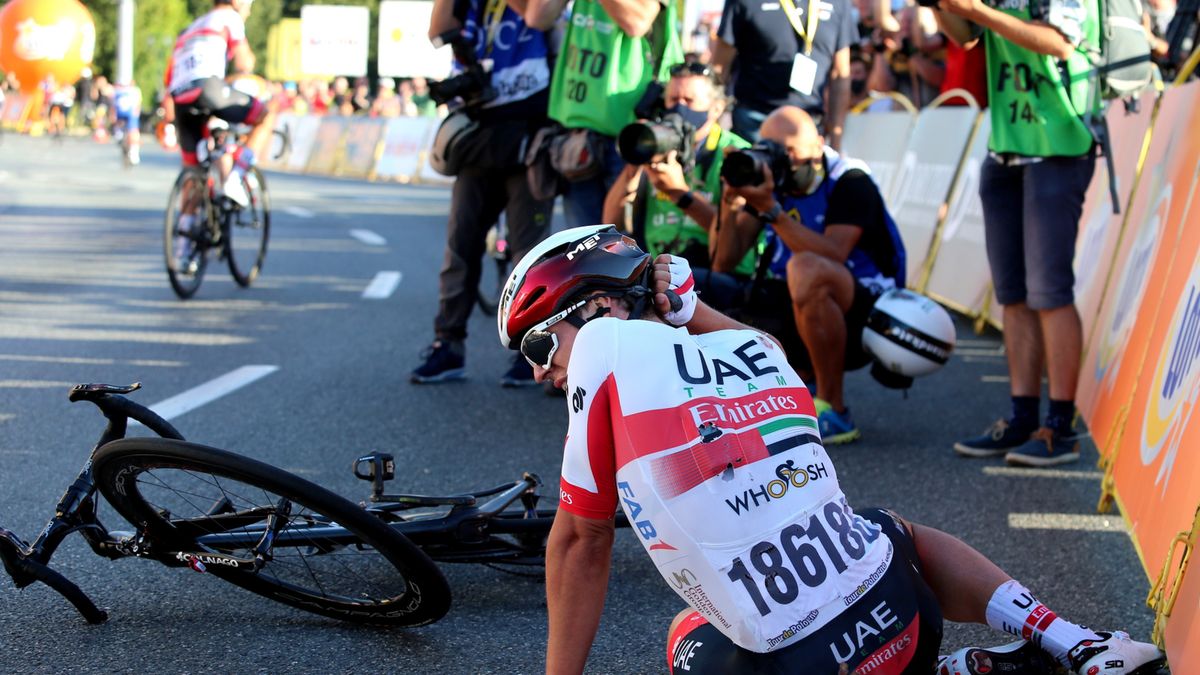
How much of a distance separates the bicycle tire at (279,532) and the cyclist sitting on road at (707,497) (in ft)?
2.60

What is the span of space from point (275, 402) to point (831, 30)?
13.3ft

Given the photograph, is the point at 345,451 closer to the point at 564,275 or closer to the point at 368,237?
the point at 564,275

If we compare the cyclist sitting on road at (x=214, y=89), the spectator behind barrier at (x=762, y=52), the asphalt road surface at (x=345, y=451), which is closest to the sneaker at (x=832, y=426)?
the asphalt road surface at (x=345, y=451)

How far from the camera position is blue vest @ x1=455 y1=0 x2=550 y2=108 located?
6.80 metres

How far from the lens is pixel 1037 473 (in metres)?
5.59

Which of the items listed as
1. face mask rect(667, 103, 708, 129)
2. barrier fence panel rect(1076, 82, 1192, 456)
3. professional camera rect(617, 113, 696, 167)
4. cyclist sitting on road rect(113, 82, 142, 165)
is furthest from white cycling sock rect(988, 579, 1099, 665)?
cyclist sitting on road rect(113, 82, 142, 165)

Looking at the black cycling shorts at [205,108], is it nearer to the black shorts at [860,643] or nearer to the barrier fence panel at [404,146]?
the black shorts at [860,643]

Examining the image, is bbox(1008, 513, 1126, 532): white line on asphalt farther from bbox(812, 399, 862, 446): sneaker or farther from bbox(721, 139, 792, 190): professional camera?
bbox(721, 139, 792, 190): professional camera

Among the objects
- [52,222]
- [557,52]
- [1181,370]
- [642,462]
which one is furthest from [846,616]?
[52,222]

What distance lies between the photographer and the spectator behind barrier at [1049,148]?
216 inches

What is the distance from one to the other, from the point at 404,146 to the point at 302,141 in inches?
259

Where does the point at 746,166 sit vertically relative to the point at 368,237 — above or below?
above

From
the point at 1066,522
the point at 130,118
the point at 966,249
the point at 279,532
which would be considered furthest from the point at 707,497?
the point at 130,118

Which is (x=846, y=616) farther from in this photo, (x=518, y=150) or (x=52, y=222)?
(x=52, y=222)
